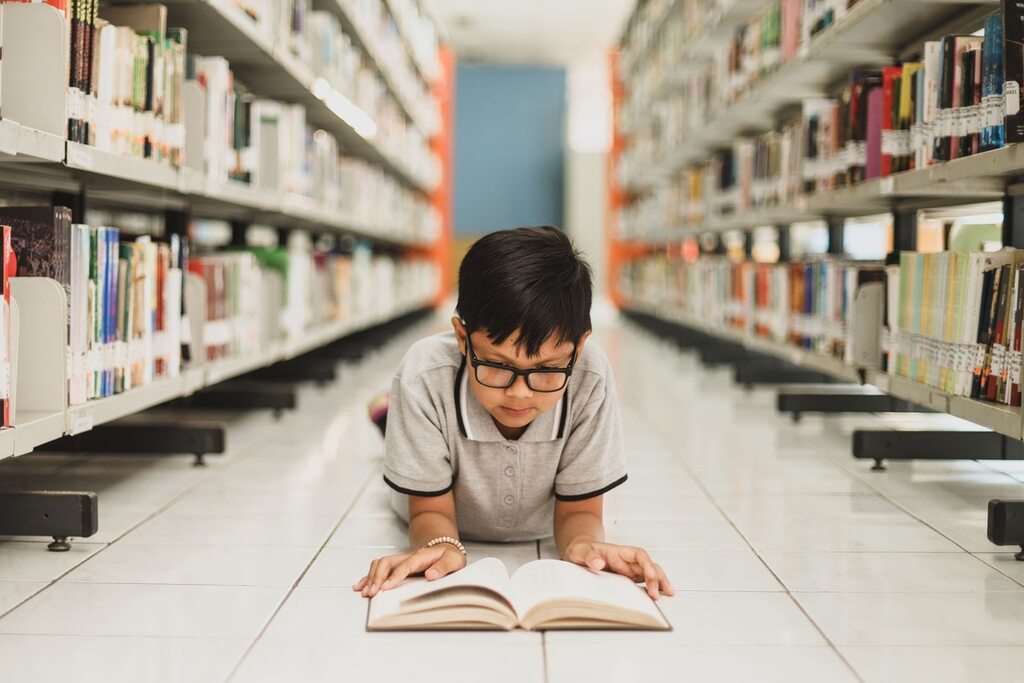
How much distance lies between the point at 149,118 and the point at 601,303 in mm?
10410

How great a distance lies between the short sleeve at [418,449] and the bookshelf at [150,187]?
1.95 ft

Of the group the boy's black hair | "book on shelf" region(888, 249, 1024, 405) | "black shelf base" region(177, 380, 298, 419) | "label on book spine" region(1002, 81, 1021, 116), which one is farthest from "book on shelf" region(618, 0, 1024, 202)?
"black shelf base" region(177, 380, 298, 419)

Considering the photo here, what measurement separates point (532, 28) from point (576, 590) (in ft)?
32.7

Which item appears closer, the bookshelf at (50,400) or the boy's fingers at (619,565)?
the boy's fingers at (619,565)

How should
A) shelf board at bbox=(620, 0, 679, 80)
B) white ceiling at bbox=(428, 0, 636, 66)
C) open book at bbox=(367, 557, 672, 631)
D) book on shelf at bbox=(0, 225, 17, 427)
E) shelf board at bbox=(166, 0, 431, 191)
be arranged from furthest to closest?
white ceiling at bbox=(428, 0, 636, 66)
shelf board at bbox=(620, 0, 679, 80)
shelf board at bbox=(166, 0, 431, 191)
book on shelf at bbox=(0, 225, 17, 427)
open book at bbox=(367, 557, 672, 631)

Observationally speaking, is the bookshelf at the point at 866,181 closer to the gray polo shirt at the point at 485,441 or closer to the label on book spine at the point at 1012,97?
the label on book spine at the point at 1012,97

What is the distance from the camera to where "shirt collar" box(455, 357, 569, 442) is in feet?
4.90

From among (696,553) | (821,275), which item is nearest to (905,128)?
(821,275)

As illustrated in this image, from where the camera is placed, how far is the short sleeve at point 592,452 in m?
1.53

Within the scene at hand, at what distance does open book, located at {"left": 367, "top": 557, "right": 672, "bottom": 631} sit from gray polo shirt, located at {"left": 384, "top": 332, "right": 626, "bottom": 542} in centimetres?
23

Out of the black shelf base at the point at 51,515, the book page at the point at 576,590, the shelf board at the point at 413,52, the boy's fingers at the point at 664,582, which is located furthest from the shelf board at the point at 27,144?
the shelf board at the point at 413,52

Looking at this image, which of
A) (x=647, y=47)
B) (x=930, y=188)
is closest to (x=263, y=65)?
(x=930, y=188)

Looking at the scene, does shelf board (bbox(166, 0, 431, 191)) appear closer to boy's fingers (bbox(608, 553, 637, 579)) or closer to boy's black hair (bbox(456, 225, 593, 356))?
boy's black hair (bbox(456, 225, 593, 356))

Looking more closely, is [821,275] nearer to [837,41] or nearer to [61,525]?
[837,41]
